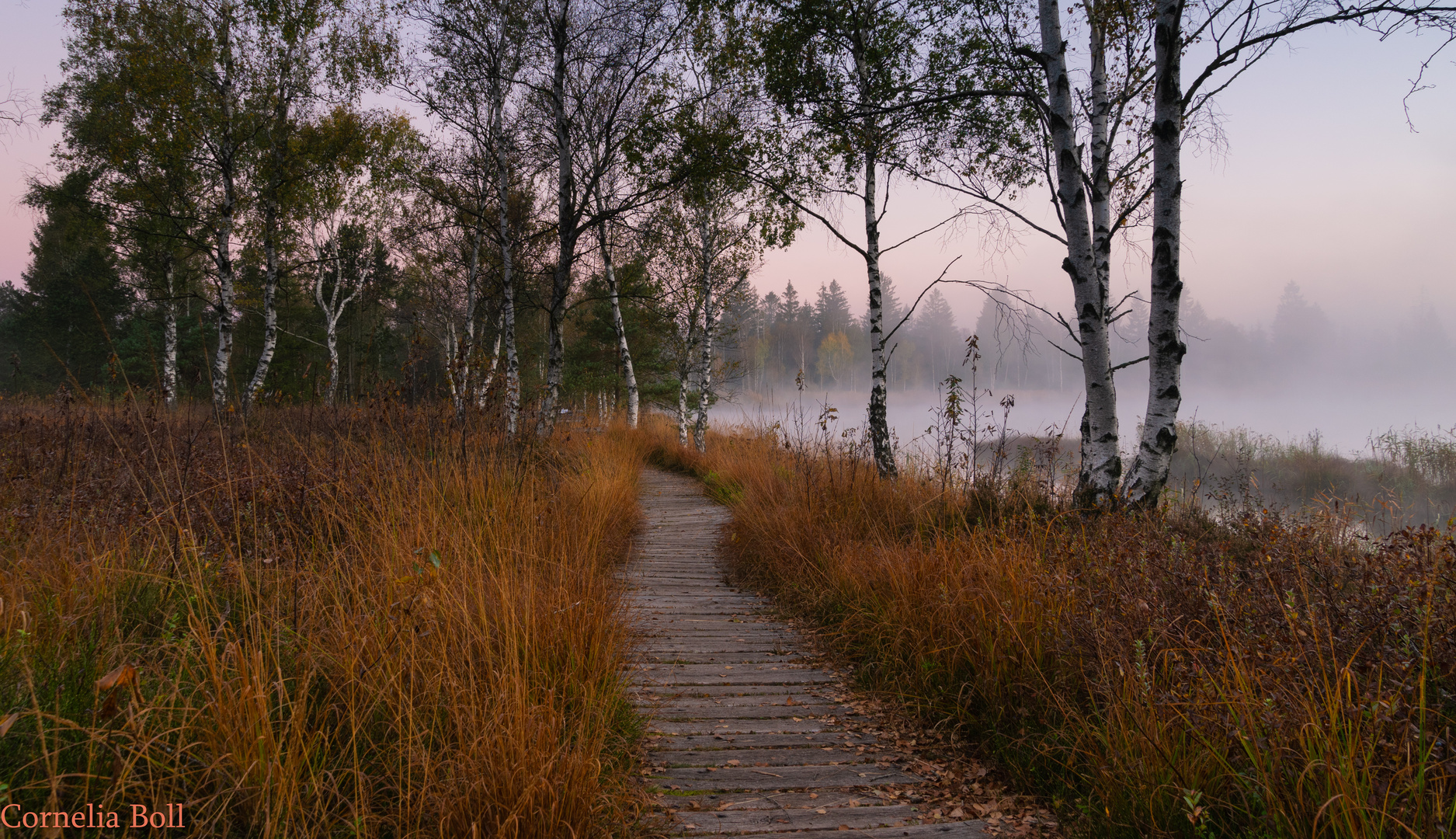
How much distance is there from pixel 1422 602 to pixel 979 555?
5.94 ft

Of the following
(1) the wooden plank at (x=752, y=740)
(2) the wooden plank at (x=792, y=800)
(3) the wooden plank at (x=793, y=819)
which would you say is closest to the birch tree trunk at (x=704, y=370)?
(1) the wooden plank at (x=752, y=740)

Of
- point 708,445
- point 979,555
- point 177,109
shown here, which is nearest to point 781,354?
point 708,445

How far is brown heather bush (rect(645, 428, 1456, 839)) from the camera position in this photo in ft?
5.62

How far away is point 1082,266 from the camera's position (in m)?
5.08

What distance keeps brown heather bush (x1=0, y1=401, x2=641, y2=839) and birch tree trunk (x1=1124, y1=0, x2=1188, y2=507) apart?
442cm

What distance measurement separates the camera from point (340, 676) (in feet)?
7.02

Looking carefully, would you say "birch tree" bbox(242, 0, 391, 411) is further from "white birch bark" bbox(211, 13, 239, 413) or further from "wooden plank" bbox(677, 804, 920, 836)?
"wooden plank" bbox(677, 804, 920, 836)

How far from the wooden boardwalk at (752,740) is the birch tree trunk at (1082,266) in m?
3.20

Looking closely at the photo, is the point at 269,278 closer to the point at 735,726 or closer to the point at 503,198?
the point at 503,198

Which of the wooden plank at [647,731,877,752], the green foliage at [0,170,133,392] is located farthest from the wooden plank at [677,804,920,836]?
the green foliage at [0,170,133,392]

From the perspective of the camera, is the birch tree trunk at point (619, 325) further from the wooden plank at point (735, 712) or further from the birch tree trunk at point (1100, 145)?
the wooden plank at point (735, 712)

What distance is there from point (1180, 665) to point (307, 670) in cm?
338

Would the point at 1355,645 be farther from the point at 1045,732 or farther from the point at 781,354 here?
the point at 781,354

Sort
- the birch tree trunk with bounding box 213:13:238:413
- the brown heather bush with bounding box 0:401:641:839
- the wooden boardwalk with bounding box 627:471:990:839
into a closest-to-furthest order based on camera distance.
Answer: the brown heather bush with bounding box 0:401:641:839 → the wooden boardwalk with bounding box 627:471:990:839 → the birch tree trunk with bounding box 213:13:238:413
